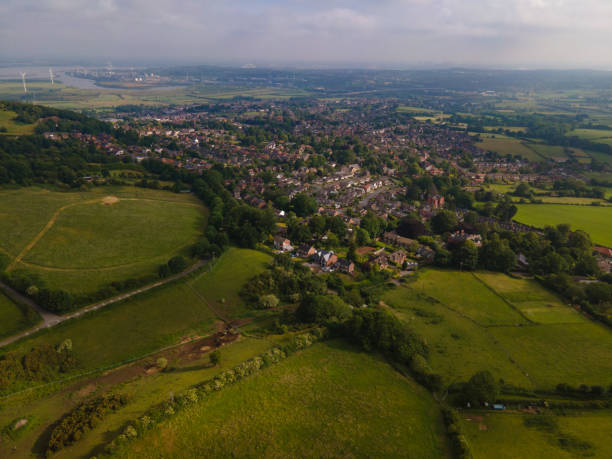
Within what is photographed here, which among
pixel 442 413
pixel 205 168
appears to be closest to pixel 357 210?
pixel 205 168

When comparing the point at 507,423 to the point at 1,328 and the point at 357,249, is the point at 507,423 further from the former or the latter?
the point at 1,328

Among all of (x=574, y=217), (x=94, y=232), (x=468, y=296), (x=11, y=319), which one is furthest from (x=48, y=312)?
(x=574, y=217)

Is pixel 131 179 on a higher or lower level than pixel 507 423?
higher

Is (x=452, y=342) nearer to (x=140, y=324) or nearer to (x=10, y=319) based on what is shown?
(x=140, y=324)

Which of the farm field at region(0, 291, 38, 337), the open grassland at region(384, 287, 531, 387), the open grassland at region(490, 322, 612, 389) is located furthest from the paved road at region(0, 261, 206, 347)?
the open grassland at region(490, 322, 612, 389)

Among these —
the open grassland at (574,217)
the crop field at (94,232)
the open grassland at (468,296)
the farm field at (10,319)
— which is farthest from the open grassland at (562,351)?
the farm field at (10,319)
